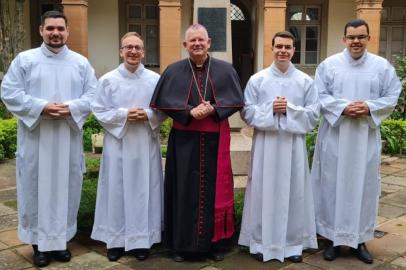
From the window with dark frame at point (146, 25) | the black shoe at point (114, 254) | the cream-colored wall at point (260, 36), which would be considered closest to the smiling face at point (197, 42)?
the black shoe at point (114, 254)

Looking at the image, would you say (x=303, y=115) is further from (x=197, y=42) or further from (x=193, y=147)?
(x=197, y=42)

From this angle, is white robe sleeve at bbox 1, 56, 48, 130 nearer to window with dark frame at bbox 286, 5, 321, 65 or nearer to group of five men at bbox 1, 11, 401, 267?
group of five men at bbox 1, 11, 401, 267

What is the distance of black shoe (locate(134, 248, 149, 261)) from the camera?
448 cm

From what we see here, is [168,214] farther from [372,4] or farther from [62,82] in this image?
[372,4]

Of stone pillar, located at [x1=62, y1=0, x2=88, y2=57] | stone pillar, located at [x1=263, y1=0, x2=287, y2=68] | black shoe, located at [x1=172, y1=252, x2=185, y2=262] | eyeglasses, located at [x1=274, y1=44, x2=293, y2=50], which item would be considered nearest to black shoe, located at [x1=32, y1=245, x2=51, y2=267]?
black shoe, located at [x1=172, y1=252, x2=185, y2=262]

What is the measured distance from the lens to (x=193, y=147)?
4.34 metres

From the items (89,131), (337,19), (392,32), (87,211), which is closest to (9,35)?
(89,131)

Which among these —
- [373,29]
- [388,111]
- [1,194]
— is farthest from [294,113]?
[373,29]

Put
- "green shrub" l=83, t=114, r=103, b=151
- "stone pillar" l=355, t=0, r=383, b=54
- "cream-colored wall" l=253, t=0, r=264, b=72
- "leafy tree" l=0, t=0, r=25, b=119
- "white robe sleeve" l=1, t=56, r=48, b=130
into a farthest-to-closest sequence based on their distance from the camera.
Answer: "cream-colored wall" l=253, t=0, r=264, b=72 → "stone pillar" l=355, t=0, r=383, b=54 → "leafy tree" l=0, t=0, r=25, b=119 → "green shrub" l=83, t=114, r=103, b=151 → "white robe sleeve" l=1, t=56, r=48, b=130

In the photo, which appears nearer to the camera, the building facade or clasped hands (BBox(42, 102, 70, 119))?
clasped hands (BBox(42, 102, 70, 119))

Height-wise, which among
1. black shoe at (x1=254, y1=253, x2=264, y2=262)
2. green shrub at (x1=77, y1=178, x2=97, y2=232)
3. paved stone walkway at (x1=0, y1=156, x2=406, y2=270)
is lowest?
paved stone walkway at (x1=0, y1=156, x2=406, y2=270)

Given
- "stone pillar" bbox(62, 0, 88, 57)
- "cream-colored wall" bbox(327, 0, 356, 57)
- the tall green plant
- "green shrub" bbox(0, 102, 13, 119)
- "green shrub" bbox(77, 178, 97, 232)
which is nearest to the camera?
"green shrub" bbox(77, 178, 97, 232)

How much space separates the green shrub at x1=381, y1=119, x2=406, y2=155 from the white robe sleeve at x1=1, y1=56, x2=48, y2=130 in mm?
Answer: 7719

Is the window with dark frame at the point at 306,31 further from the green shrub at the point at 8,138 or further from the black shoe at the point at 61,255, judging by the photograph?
the black shoe at the point at 61,255
